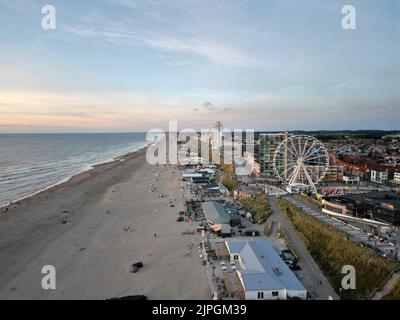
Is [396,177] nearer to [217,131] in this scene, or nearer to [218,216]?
[218,216]

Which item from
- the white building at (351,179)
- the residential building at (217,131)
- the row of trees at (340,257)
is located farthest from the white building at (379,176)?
the residential building at (217,131)

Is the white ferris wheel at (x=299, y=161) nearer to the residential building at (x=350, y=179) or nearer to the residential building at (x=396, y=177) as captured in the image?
the residential building at (x=350, y=179)

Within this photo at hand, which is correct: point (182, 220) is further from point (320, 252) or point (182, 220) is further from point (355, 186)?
point (355, 186)

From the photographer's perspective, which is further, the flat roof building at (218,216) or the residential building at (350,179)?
the residential building at (350,179)

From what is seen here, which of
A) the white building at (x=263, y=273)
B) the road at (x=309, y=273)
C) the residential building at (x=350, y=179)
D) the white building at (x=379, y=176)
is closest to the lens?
the white building at (x=263, y=273)

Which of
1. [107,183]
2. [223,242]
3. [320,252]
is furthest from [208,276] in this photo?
[107,183]

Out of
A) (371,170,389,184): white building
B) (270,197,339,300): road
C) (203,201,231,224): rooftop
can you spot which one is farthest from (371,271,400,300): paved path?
(371,170,389,184): white building
